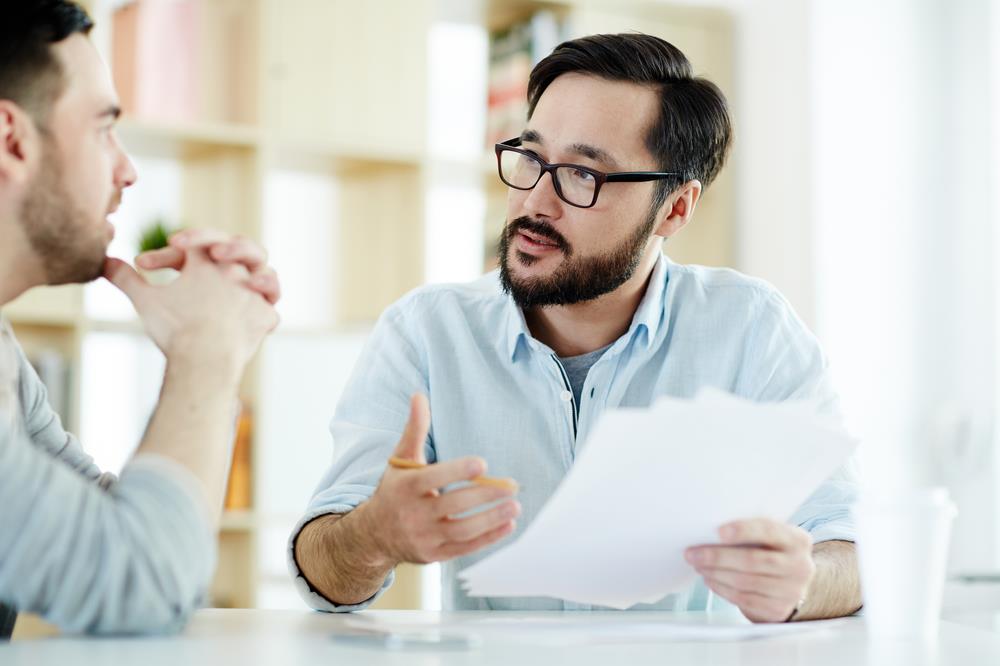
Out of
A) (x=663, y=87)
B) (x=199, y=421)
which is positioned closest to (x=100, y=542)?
(x=199, y=421)

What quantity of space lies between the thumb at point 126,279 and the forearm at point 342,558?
356 mm

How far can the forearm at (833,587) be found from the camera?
1.30 m

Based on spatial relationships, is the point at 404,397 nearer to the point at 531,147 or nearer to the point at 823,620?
the point at 531,147

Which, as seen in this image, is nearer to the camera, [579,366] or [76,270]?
[76,270]

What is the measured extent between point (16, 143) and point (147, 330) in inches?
7.9

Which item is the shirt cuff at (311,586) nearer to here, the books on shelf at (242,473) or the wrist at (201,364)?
the wrist at (201,364)

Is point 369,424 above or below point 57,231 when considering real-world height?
below

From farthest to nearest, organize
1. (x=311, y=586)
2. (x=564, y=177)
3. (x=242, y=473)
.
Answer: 1. (x=242, y=473)
2. (x=564, y=177)
3. (x=311, y=586)

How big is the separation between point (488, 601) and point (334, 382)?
5.97 feet

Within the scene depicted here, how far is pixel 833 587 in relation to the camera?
134 cm

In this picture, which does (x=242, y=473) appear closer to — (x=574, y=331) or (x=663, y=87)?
(x=574, y=331)

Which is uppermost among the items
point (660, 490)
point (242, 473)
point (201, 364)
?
point (201, 364)

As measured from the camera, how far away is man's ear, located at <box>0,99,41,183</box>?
3.55ft

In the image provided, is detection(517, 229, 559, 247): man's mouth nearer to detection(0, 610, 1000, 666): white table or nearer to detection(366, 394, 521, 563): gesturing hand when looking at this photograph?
detection(366, 394, 521, 563): gesturing hand
